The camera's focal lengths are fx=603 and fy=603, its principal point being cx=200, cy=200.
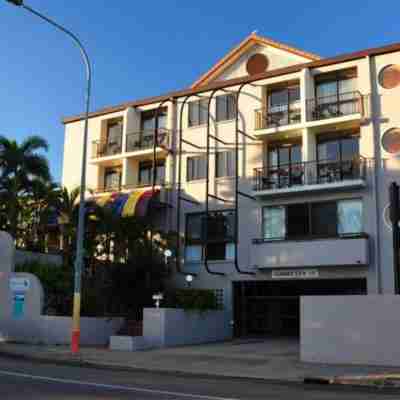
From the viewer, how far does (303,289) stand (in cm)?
2997

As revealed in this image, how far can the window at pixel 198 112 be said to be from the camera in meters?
32.4

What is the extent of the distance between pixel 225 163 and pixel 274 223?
430cm

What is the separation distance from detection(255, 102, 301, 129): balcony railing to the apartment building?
63mm

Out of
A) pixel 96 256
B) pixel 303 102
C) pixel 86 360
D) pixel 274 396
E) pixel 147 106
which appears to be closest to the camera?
pixel 274 396

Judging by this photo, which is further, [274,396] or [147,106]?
[147,106]

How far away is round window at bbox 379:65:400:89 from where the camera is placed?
Answer: 1076 inches

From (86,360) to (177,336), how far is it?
6.78 meters

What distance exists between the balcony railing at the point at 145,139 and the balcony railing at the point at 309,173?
5946 mm

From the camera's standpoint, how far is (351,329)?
17.8 m

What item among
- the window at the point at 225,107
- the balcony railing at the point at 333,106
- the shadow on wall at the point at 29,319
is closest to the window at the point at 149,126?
the window at the point at 225,107

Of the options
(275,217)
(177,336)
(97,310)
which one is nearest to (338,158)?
(275,217)

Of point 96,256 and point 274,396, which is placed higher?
point 96,256

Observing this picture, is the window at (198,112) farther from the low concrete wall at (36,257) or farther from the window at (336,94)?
the low concrete wall at (36,257)

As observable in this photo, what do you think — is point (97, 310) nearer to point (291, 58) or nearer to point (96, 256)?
point (96, 256)
